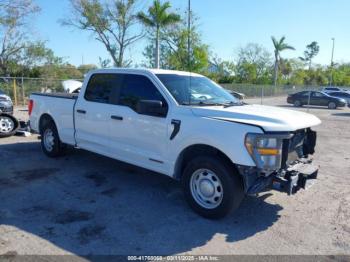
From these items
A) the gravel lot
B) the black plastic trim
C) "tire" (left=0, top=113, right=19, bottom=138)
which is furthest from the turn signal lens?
"tire" (left=0, top=113, right=19, bottom=138)

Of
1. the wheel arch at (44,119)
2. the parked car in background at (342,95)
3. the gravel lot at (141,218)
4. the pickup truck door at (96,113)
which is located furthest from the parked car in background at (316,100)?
the pickup truck door at (96,113)

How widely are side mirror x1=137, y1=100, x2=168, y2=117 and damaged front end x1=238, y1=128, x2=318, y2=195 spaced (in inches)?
52.7

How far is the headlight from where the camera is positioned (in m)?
4.00

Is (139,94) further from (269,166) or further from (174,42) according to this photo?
(174,42)

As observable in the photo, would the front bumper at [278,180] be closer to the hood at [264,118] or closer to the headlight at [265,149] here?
the headlight at [265,149]

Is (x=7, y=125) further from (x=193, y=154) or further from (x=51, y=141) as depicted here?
(x=193, y=154)

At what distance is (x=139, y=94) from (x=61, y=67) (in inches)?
1416

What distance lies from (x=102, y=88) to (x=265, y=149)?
3.29 meters

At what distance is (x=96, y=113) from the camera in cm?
598

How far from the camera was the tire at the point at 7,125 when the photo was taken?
982 centimetres

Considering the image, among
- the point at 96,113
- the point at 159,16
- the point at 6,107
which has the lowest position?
the point at 6,107

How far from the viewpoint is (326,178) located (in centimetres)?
655

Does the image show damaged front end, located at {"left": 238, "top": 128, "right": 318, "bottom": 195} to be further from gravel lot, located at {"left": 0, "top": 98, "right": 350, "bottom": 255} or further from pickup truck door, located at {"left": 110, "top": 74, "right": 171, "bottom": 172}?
pickup truck door, located at {"left": 110, "top": 74, "right": 171, "bottom": 172}

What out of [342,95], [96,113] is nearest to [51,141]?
[96,113]
